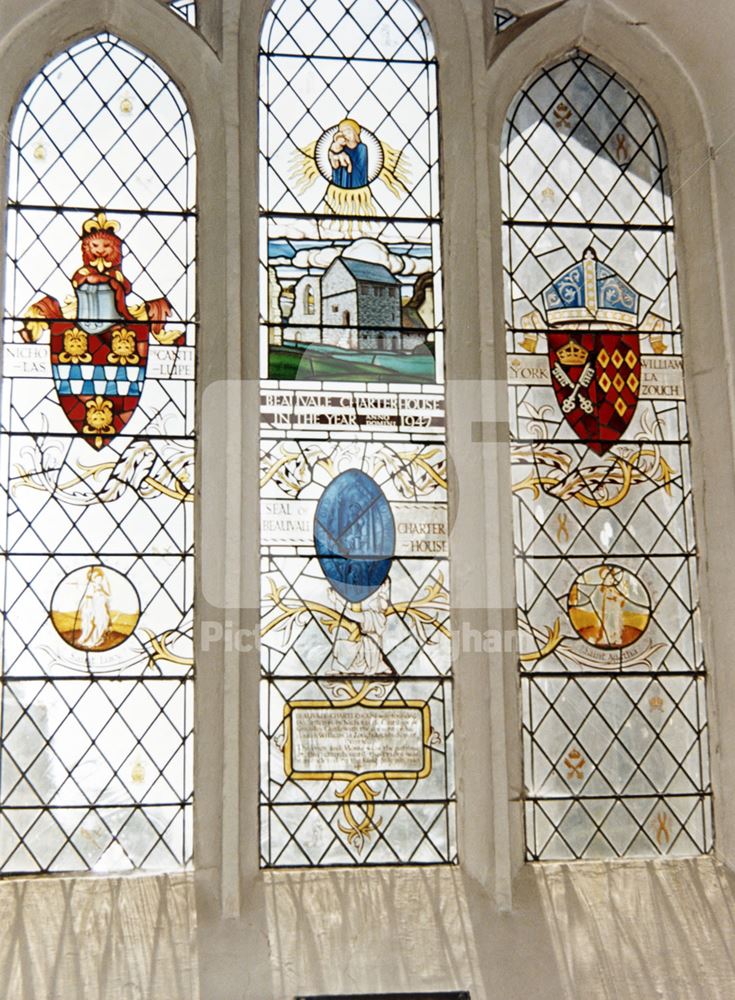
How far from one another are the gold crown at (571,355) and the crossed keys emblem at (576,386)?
0.08 ft

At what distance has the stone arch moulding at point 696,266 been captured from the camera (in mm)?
4984

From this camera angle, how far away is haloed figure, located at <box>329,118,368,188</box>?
17.5 ft

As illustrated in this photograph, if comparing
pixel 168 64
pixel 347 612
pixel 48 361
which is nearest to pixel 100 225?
pixel 48 361

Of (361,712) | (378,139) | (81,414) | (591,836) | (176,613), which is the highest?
(378,139)

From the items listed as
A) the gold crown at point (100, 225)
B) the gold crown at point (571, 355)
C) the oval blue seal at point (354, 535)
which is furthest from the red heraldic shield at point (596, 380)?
the gold crown at point (100, 225)

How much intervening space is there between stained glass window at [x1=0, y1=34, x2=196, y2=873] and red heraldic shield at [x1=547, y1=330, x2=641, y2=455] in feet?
4.67

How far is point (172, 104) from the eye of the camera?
210 inches

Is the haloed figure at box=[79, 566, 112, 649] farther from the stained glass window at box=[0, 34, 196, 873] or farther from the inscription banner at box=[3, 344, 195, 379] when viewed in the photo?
the inscription banner at box=[3, 344, 195, 379]

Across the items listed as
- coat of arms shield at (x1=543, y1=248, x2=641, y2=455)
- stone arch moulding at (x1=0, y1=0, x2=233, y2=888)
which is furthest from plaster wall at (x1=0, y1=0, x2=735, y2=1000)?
coat of arms shield at (x1=543, y1=248, x2=641, y2=455)

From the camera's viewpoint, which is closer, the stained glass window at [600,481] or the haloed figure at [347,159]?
the stained glass window at [600,481]

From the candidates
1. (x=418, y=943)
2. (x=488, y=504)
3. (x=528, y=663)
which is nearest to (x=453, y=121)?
(x=488, y=504)

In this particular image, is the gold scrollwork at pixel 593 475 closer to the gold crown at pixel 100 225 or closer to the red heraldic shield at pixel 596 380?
the red heraldic shield at pixel 596 380

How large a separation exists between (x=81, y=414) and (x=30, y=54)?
1.45 metres

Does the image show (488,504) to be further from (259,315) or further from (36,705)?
(36,705)
